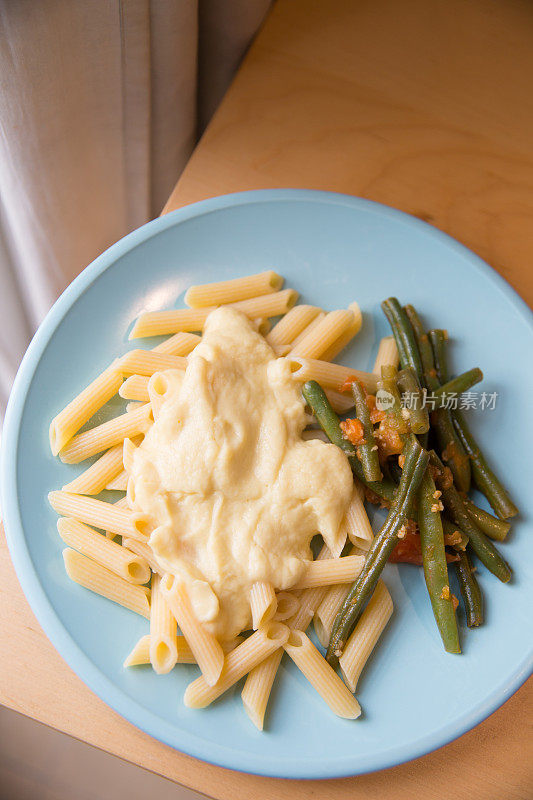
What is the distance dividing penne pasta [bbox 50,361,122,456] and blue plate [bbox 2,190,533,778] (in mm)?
56

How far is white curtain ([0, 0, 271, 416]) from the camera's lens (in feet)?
7.32

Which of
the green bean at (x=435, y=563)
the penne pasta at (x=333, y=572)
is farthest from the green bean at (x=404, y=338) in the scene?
the penne pasta at (x=333, y=572)

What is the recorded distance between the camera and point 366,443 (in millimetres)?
2088

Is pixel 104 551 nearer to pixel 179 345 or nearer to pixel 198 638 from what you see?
pixel 198 638

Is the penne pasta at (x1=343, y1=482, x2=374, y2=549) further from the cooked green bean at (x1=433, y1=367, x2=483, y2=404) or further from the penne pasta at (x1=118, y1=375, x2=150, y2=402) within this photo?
the penne pasta at (x1=118, y1=375, x2=150, y2=402)

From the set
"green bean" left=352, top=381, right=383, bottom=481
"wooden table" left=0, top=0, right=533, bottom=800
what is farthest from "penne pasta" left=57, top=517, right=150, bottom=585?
"wooden table" left=0, top=0, right=533, bottom=800

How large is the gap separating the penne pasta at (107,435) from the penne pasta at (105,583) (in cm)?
30

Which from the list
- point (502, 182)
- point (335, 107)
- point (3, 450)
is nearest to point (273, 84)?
point (335, 107)

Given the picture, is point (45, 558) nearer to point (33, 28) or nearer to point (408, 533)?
point (408, 533)

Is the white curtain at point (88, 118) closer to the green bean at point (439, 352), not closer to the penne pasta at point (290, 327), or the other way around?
the penne pasta at point (290, 327)

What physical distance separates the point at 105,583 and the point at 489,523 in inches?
44.4

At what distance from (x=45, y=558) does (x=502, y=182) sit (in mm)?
2105

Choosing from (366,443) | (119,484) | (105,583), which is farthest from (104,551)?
(366,443)

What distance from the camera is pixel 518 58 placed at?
2.91 metres
